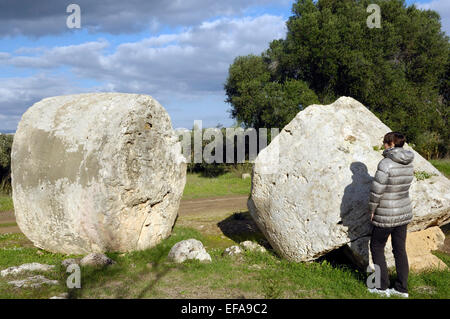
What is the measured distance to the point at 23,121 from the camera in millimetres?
9227

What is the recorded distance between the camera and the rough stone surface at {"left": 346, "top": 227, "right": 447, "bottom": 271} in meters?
6.82

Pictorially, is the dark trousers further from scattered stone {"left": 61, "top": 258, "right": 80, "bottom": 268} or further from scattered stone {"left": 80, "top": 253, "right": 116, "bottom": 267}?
scattered stone {"left": 61, "top": 258, "right": 80, "bottom": 268}

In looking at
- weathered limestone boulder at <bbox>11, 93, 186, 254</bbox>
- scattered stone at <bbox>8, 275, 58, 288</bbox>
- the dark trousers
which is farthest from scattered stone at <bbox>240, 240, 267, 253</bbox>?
scattered stone at <bbox>8, 275, 58, 288</bbox>

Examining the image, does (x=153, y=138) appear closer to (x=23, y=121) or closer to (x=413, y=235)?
(x=23, y=121)

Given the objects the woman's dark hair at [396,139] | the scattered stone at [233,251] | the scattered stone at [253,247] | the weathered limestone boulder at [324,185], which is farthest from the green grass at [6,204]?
the woman's dark hair at [396,139]

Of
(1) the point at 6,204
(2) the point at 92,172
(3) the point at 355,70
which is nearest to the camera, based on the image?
(2) the point at 92,172

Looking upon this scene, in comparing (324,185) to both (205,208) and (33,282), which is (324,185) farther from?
(205,208)

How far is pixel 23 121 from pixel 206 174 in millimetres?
17177

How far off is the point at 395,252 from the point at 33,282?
596 cm

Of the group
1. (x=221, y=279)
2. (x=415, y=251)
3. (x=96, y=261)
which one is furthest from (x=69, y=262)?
(x=415, y=251)

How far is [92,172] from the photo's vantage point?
7.96 m

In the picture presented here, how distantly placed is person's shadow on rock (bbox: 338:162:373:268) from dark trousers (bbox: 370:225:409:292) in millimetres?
660

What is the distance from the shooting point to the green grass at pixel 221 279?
20.5 ft

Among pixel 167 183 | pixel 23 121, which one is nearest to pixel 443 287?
pixel 167 183
